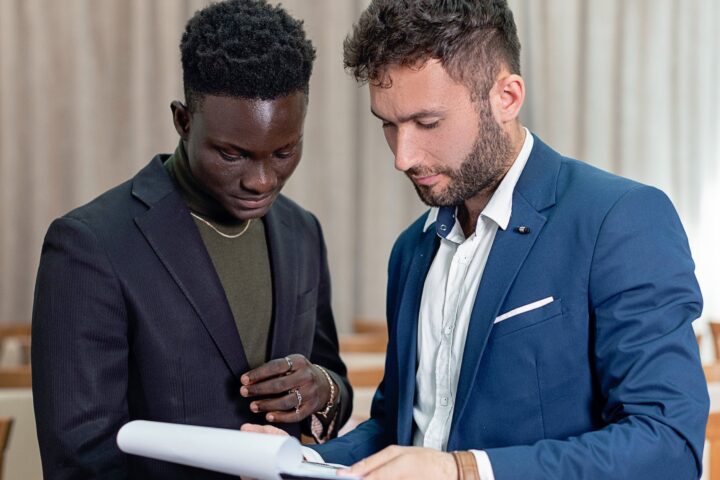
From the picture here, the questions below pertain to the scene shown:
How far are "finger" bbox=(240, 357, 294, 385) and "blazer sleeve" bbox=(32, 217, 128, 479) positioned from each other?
24 centimetres

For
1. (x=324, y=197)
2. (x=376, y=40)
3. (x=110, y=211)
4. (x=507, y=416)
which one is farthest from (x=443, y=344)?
(x=324, y=197)

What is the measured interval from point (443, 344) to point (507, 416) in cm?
21

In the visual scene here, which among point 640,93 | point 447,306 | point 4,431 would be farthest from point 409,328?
point 640,93

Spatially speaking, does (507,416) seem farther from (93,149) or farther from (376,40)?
(93,149)

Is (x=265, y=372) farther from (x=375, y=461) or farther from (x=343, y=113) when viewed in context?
(x=343, y=113)

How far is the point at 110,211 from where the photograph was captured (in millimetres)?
1976

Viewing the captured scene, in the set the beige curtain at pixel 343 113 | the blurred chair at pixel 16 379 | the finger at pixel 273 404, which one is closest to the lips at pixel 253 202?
the finger at pixel 273 404

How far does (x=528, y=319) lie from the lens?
5.53 feet

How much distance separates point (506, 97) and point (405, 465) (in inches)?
27.5

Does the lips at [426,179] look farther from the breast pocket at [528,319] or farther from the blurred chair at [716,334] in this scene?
the blurred chair at [716,334]

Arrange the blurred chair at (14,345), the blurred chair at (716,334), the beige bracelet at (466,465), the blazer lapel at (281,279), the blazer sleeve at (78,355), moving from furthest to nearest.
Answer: the blurred chair at (716,334)
the blurred chair at (14,345)
the blazer lapel at (281,279)
the blazer sleeve at (78,355)
the beige bracelet at (466,465)

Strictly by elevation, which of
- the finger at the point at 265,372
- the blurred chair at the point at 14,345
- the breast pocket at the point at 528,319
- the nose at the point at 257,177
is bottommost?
the blurred chair at the point at 14,345

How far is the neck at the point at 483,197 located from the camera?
6.05ft

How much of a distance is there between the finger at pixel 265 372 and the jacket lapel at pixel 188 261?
0.23 ft
